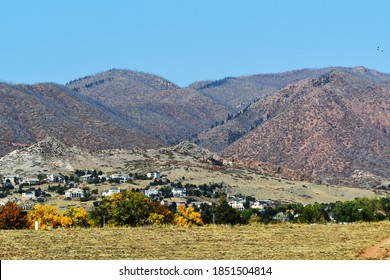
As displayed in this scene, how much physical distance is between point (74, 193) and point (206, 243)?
10826 centimetres

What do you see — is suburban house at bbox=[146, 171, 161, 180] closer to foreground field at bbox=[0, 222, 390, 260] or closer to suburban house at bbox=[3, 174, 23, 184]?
suburban house at bbox=[3, 174, 23, 184]

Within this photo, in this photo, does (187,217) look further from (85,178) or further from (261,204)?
(85,178)

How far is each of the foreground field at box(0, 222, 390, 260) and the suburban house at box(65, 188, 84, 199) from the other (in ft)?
328

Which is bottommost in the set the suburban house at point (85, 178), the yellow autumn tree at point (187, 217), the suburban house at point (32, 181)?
the yellow autumn tree at point (187, 217)

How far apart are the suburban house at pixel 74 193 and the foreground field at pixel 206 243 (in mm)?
100101

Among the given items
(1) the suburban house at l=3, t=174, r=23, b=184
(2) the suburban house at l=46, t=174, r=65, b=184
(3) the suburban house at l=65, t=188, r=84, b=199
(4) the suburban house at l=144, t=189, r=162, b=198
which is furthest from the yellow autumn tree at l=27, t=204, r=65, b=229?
(1) the suburban house at l=3, t=174, r=23, b=184

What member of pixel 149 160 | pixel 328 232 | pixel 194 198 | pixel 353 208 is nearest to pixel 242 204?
pixel 194 198

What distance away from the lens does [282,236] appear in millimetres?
35625

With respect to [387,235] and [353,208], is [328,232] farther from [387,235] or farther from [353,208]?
[353,208]

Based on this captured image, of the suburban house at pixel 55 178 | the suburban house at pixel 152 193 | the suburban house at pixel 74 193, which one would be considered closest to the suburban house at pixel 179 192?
the suburban house at pixel 152 193

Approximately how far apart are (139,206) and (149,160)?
362ft

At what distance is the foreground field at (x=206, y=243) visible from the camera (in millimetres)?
29547

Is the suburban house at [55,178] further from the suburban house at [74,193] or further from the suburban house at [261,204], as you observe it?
the suburban house at [261,204]

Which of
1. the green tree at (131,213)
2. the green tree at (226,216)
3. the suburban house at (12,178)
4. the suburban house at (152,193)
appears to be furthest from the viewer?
the suburban house at (12,178)
